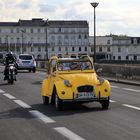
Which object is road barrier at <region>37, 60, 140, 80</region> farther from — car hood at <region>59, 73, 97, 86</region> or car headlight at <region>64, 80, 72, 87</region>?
car headlight at <region>64, 80, 72, 87</region>

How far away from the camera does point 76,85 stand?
14844 mm

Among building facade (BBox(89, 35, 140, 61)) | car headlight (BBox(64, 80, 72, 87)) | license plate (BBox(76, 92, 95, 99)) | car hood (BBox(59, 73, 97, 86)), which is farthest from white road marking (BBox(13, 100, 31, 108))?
building facade (BBox(89, 35, 140, 61))

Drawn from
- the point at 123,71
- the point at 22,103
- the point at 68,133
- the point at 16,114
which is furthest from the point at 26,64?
the point at 68,133

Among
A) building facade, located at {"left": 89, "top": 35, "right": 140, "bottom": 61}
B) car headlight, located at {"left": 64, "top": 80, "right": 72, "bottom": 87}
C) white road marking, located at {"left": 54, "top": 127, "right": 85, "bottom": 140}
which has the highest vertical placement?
building facade, located at {"left": 89, "top": 35, "right": 140, "bottom": 61}

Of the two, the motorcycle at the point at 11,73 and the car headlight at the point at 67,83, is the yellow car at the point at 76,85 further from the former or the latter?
the motorcycle at the point at 11,73

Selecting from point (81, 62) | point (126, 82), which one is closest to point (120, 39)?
point (126, 82)

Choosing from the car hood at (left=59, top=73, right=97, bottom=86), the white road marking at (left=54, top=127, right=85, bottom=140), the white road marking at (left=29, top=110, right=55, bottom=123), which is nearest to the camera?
the white road marking at (left=54, top=127, right=85, bottom=140)

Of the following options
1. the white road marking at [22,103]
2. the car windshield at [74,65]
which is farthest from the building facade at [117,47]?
the car windshield at [74,65]

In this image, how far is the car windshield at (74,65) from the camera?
16.3 meters

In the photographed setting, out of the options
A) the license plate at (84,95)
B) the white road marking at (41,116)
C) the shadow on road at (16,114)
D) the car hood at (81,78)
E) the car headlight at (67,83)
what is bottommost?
the shadow on road at (16,114)

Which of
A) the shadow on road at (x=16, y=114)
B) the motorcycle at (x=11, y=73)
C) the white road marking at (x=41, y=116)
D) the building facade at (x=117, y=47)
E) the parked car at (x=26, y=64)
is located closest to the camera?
the white road marking at (x=41, y=116)

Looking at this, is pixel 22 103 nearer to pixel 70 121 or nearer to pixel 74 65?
pixel 74 65

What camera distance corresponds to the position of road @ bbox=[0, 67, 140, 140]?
409 inches

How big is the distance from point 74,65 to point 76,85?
176 centimetres
